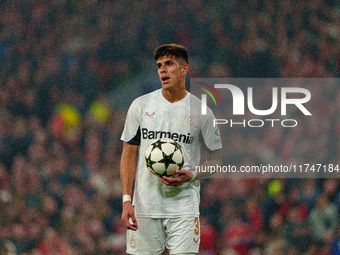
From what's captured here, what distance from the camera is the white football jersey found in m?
3.00

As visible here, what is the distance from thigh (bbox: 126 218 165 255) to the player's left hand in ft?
0.83

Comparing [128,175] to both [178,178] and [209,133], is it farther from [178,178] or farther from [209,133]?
[209,133]

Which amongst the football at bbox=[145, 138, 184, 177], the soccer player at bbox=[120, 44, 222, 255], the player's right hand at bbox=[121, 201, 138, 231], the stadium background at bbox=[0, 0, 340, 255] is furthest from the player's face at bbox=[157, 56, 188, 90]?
the stadium background at bbox=[0, 0, 340, 255]

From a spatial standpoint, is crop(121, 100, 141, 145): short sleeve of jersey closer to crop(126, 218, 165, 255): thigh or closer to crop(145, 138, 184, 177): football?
crop(145, 138, 184, 177): football

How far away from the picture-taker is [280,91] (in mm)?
4539

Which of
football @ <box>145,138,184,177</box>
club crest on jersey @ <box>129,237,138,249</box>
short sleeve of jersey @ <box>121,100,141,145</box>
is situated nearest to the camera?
football @ <box>145,138,184,177</box>

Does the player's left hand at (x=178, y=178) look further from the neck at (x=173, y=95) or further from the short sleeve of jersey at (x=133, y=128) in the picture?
the neck at (x=173, y=95)

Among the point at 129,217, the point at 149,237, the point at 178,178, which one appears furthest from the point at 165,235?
the point at 178,178

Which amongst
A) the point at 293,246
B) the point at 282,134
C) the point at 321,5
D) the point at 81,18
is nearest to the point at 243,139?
the point at 282,134

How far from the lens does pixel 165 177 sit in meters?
2.91

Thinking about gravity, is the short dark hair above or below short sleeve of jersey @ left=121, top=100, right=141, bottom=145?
above

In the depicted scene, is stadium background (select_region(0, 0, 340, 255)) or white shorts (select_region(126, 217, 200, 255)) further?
stadium background (select_region(0, 0, 340, 255))

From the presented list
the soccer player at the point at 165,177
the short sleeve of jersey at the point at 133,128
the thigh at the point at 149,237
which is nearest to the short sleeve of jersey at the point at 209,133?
the soccer player at the point at 165,177

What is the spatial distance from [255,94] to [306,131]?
1.91 ft
